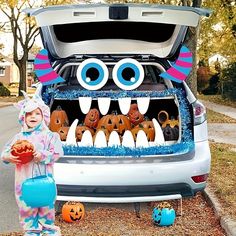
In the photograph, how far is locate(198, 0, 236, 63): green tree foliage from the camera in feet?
74.2

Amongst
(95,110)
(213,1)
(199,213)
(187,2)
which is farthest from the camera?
(213,1)

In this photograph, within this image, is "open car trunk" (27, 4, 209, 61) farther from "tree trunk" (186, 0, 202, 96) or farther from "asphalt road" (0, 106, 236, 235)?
"tree trunk" (186, 0, 202, 96)

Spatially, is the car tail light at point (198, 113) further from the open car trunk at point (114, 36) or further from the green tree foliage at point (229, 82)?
the green tree foliage at point (229, 82)

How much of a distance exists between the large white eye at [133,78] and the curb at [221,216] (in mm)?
1608

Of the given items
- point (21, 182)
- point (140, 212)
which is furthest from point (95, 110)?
point (21, 182)

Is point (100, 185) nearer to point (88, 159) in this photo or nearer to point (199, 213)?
point (88, 159)

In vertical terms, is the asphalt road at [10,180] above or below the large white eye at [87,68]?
below

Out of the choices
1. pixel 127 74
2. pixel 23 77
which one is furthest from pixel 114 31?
pixel 23 77

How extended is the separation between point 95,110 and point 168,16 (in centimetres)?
153

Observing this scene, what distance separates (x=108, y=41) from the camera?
6379mm

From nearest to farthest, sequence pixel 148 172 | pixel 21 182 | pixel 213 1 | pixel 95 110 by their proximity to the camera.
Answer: pixel 21 182 → pixel 148 172 → pixel 95 110 → pixel 213 1

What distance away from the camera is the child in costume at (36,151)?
3965 mm

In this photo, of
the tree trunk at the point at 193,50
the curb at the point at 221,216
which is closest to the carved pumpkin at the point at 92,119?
the curb at the point at 221,216

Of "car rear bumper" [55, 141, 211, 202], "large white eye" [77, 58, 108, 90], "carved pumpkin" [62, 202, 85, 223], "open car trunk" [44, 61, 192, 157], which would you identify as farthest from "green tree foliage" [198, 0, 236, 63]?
"carved pumpkin" [62, 202, 85, 223]
